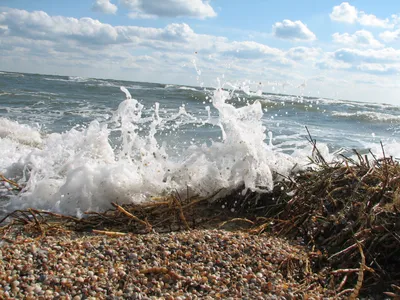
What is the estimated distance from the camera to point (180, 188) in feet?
14.1

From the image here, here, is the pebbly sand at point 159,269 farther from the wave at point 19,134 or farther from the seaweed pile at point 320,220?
the wave at point 19,134

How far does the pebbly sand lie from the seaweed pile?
239 millimetres

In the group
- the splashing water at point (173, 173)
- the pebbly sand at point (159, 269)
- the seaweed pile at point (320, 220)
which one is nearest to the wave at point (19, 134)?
the splashing water at point (173, 173)

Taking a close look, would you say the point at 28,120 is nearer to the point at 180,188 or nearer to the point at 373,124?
the point at 180,188

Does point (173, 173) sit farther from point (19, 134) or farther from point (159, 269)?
point (19, 134)

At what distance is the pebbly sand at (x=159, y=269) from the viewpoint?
2160 mm

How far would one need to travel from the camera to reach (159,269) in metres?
2.36

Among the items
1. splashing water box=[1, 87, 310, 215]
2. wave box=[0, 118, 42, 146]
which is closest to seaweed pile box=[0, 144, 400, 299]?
splashing water box=[1, 87, 310, 215]

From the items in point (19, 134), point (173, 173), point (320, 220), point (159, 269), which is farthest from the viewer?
point (19, 134)

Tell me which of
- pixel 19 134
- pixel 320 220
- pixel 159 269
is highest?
pixel 320 220

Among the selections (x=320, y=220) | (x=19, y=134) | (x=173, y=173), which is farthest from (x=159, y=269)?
(x=19, y=134)

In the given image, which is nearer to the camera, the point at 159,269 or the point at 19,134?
the point at 159,269

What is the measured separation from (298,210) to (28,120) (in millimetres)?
9848

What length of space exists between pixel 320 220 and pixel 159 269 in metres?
1.41
